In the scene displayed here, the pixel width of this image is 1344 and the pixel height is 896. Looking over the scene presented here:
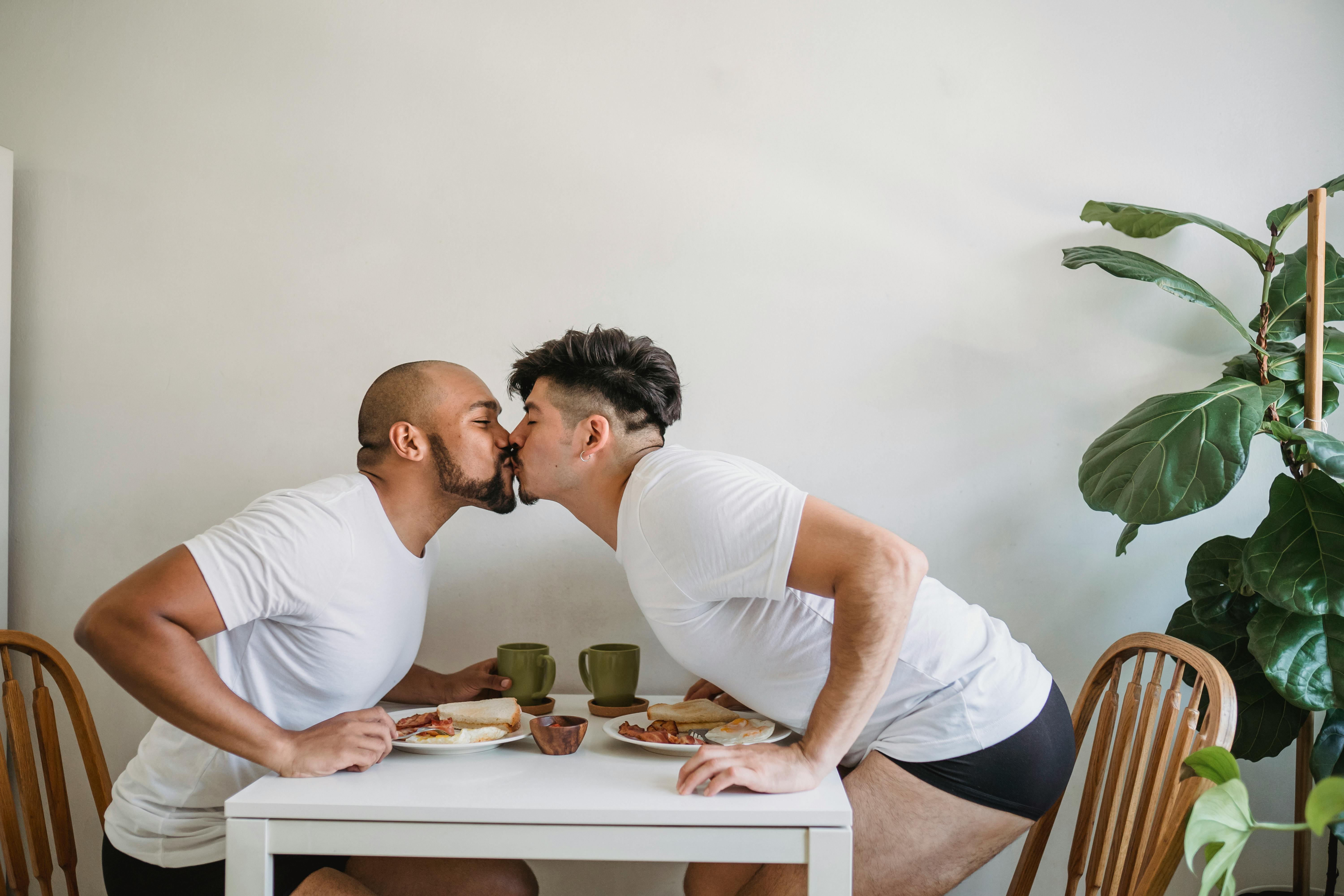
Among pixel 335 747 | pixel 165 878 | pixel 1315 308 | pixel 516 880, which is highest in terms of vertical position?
pixel 1315 308

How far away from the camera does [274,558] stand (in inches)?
45.6

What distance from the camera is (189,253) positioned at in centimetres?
180

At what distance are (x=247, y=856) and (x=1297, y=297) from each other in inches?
75.4

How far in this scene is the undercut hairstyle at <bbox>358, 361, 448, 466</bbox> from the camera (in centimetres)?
143

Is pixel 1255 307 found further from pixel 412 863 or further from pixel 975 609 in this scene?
pixel 412 863

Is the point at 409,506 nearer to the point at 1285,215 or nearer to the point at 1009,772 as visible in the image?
the point at 1009,772

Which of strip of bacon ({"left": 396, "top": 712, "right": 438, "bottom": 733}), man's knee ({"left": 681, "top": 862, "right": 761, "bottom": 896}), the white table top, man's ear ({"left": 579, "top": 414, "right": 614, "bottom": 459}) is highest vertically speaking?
man's ear ({"left": 579, "top": 414, "right": 614, "bottom": 459})

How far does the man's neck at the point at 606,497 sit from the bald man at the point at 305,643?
6.4 inches

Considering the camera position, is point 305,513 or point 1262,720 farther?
point 1262,720

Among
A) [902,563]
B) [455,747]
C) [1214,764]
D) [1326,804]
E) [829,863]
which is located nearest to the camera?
[1326,804]

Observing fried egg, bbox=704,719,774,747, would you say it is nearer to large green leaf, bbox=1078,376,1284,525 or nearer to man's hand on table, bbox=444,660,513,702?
man's hand on table, bbox=444,660,513,702

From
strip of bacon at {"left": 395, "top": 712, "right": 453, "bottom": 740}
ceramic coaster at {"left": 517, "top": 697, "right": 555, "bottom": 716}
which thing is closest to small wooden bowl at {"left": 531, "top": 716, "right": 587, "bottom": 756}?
strip of bacon at {"left": 395, "top": 712, "right": 453, "bottom": 740}

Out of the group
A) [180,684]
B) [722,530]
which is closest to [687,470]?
[722,530]

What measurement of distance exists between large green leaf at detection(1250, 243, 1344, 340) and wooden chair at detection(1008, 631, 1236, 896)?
Answer: 2.08 ft
